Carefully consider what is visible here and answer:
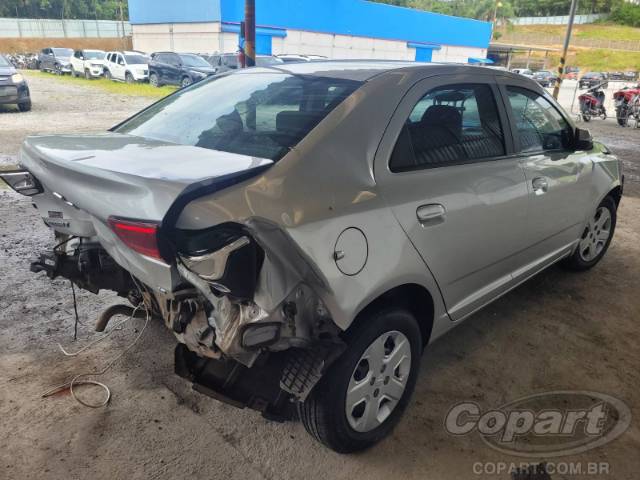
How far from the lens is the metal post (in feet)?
23.6

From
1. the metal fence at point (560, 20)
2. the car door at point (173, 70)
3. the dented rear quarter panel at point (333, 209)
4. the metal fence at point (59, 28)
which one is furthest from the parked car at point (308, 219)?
the metal fence at point (560, 20)

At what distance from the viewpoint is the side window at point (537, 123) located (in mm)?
3174

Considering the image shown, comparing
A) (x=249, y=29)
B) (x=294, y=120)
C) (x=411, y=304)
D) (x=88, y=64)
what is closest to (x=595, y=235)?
(x=411, y=304)

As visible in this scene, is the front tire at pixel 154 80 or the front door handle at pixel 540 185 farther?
the front tire at pixel 154 80

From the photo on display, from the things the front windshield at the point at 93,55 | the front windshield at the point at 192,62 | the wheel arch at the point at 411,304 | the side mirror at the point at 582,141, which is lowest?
the front windshield at the point at 93,55

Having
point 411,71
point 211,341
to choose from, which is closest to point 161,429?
point 211,341

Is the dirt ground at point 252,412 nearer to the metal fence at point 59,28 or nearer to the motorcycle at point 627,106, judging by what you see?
the motorcycle at point 627,106

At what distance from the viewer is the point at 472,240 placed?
105 inches

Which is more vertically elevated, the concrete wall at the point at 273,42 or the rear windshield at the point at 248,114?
the rear windshield at the point at 248,114

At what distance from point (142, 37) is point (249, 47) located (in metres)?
35.7

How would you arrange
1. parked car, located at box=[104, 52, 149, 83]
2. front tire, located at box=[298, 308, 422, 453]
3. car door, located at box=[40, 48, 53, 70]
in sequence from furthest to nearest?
car door, located at box=[40, 48, 53, 70]
parked car, located at box=[104, 52, 149, 83]
front tire, located at box=[298, 308, 422, 453]

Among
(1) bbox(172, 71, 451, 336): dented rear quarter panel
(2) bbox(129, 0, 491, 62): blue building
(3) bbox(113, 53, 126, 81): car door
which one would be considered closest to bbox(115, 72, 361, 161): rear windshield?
(1) bbox(172, 71, 451, 336): dented rear quarter panel

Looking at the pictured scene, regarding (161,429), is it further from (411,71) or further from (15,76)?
(15,76)

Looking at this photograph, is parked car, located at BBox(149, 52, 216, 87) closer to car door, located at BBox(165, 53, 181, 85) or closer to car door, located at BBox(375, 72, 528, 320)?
car door, located at BBox(165, 53, 181, 85)
